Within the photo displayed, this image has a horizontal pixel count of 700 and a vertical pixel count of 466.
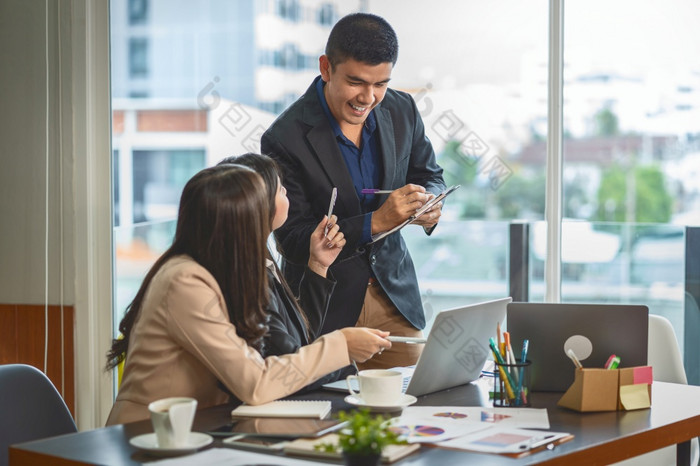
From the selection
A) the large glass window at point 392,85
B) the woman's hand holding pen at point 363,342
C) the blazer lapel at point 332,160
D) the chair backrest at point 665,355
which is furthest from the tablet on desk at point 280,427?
the large glass window at point 392,85

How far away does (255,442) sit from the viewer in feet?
4.78

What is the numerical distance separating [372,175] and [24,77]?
1.80 metres

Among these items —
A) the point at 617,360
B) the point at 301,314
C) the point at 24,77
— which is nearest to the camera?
the point at 617,360

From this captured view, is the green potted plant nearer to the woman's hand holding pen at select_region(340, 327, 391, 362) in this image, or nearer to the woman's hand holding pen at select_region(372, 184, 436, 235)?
the woman's hand holding pen at select_region(340, 327, 391, 362)

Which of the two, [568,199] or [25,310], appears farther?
[25,310]

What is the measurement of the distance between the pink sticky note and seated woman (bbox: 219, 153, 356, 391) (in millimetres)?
666

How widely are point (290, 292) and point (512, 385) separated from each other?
0.60 m

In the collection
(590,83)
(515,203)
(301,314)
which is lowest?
(301,314)

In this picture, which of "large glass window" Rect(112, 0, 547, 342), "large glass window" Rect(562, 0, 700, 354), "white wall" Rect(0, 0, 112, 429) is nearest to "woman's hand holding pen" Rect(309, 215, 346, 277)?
"large glass window" Rect(112, 0, 547, 342)

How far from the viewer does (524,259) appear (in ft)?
11.3

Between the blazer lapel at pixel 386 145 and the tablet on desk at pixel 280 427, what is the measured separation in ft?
3.66

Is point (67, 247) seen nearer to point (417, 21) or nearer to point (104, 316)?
point (104, 316)

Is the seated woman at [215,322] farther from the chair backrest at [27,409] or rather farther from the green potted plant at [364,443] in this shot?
the green potted plant at [364,443]

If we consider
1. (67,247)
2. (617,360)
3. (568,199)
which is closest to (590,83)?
(568,199)
